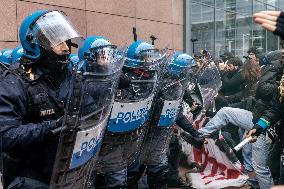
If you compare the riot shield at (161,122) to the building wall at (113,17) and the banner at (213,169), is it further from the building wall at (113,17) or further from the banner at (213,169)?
the building wall at (113,17)

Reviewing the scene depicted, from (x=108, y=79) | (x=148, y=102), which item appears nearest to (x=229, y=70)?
(x=148, y=102)

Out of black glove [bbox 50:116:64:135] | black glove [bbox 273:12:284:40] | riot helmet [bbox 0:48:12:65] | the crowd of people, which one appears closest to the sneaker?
the crowd of people

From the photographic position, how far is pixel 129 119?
12.7 feet

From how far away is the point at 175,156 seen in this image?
6172 millimetres

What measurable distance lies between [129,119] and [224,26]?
38.4 feet

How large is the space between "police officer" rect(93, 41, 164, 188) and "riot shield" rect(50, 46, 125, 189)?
815 millimetres

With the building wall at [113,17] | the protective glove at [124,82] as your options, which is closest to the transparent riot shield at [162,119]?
the protective glove at [124,82]

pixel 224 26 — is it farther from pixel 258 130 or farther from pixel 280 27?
pixel 280 27

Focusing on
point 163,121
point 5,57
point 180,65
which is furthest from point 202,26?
point 163,121

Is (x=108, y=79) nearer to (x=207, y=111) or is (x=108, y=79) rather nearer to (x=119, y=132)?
(x=119, y=132)

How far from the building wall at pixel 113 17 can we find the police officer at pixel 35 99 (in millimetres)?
4889

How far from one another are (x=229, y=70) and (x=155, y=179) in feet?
12.1

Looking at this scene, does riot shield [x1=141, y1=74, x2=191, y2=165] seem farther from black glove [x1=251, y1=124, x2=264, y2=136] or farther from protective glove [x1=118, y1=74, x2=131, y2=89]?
black glove [x1=251, y1=124, x2=264, y2=136]

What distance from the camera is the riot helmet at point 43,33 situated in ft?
9.89
